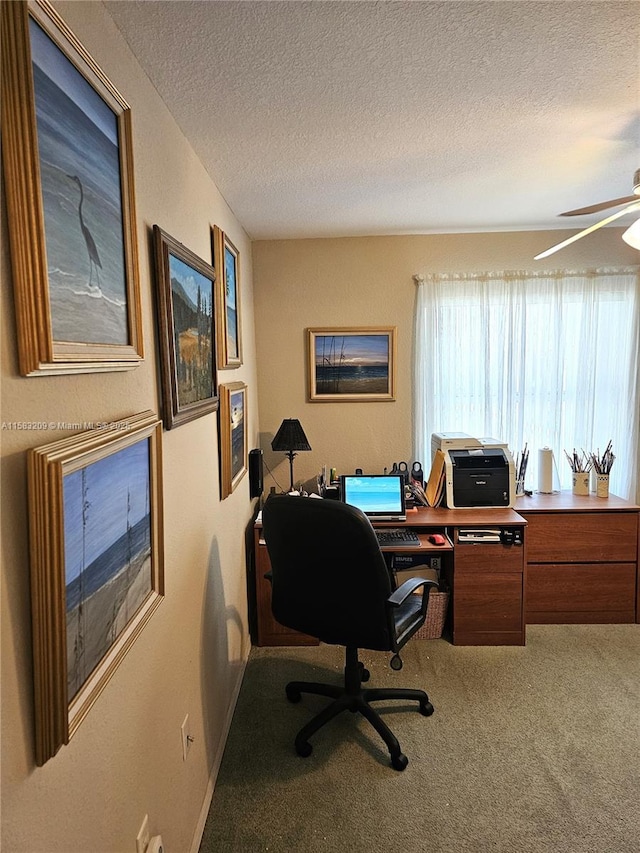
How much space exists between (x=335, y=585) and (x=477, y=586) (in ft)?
3.99

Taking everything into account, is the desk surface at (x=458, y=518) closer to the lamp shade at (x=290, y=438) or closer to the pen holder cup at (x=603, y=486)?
the lamp shade at (x=290, y=438)

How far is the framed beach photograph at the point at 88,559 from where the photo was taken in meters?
0.81

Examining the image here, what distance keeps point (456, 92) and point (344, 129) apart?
408 millimetres

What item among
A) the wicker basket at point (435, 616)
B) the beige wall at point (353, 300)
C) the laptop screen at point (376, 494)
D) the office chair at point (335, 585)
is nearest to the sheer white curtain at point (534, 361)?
the beige wall at point (353, 300)

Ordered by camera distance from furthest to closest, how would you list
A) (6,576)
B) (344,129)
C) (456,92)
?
(344,129) → (456,92) → (6,576)

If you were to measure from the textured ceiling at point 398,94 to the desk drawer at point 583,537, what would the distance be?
1.77 metres

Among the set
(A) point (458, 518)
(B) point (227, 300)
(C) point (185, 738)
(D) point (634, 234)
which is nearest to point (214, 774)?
(C) point (185, 738)

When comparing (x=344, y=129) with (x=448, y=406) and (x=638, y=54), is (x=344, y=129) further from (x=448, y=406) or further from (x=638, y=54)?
(x=448, y=406)

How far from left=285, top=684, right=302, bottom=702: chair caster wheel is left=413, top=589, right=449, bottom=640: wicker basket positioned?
2.73ft

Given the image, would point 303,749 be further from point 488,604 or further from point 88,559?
point 88,559

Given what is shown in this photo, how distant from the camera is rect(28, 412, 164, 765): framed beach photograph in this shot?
812 mm

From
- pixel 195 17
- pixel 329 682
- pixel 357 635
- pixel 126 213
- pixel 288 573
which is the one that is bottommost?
pixel 329 682

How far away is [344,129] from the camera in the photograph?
184 centimetres

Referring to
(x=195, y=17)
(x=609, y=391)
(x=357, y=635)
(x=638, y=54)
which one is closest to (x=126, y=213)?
(x=195, y=17)
